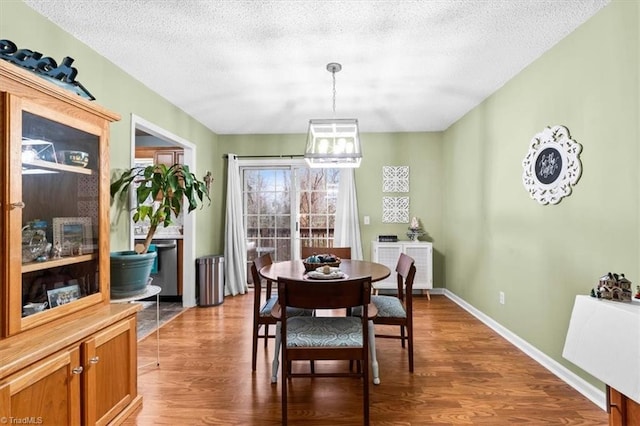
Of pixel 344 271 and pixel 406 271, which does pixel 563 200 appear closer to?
pixel 406 271

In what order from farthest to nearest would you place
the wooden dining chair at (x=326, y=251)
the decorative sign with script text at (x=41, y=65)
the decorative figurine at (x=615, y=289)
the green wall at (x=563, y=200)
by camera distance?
the wooden dining chair at (x=326, y=251), the green wall at (x=563, y=200), the decorative figurine at (x=615, y=289), the decorative sign with script text at (x=41, y=65)

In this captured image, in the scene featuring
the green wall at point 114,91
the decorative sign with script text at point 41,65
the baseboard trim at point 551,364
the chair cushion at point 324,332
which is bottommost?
the baseboard trim at point 551,364

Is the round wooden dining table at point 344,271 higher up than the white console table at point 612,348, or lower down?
higher up

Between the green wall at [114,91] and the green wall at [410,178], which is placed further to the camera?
the green wall at [410,178]

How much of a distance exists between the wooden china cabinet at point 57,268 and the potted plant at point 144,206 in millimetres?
282

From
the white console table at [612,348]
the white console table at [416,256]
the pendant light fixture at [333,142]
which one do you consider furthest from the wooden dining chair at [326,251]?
the white console table at [612,348]

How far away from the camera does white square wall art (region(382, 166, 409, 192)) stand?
473 cm

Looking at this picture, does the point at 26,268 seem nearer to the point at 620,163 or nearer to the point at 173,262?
the point at 173,262

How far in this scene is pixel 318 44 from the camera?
231 centimetres

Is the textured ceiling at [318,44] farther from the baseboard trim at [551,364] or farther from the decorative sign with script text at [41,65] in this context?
the baseboard trim at [551,364]

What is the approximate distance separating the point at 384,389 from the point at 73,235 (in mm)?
2154

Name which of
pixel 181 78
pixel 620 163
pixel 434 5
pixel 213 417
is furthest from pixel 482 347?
pixel 181 78

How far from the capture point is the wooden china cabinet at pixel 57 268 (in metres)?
1.29

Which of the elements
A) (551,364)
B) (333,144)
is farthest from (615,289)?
(333,144)
